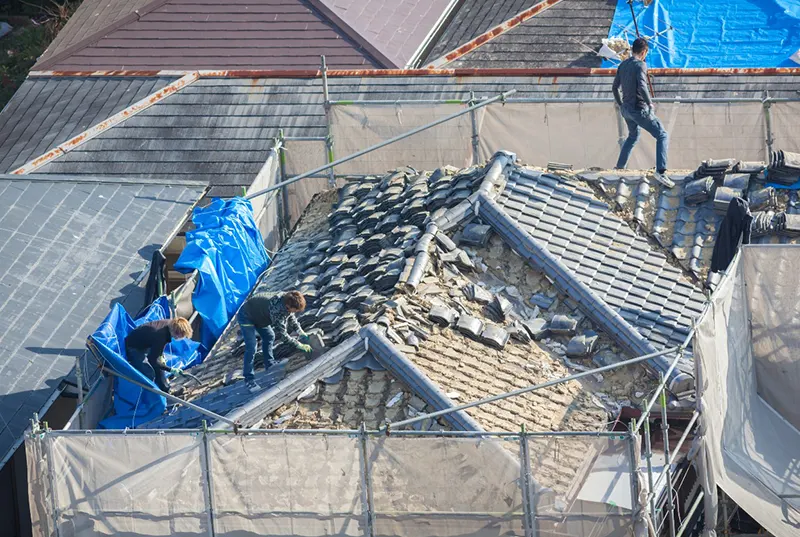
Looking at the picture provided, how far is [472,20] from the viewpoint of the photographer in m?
33.9

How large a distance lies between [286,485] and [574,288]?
5.66 metres

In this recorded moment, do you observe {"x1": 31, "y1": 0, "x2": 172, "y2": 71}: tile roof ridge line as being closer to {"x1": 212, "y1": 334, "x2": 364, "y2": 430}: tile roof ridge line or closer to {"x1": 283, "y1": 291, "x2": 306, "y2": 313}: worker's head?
{"x1": 283, "y1": 291, "x2": 306, "y2": 313}: worker's head

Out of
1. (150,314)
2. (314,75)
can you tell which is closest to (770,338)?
(150,314)

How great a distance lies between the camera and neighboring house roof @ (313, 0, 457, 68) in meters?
32.7

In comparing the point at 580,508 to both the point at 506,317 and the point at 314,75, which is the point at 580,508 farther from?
the point at 314,75

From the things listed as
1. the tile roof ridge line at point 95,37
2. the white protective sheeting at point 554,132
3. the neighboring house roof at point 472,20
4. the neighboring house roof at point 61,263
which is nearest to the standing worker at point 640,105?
the white protective sheeting at point 554,132

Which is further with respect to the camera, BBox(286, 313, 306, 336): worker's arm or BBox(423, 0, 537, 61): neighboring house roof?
BBox(423, 0, 537, 61): neighboring house roof

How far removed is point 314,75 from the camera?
31078mm

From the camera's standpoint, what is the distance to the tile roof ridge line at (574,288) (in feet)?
67.5

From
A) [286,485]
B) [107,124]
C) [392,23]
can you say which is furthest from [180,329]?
[392,23]

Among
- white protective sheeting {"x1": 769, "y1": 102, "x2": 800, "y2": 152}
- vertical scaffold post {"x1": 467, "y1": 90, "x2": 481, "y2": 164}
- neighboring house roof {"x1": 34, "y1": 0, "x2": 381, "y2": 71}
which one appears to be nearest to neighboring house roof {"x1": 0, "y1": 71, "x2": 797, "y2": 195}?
neighboring house roof {"x1": 34, "y1": 0, "x2": 381, "y2": 71}

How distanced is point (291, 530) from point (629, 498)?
11.8 ft

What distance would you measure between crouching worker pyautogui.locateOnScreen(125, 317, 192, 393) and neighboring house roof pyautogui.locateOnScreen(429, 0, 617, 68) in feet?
42.0

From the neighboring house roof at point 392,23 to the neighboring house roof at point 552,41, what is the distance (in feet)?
2.04
